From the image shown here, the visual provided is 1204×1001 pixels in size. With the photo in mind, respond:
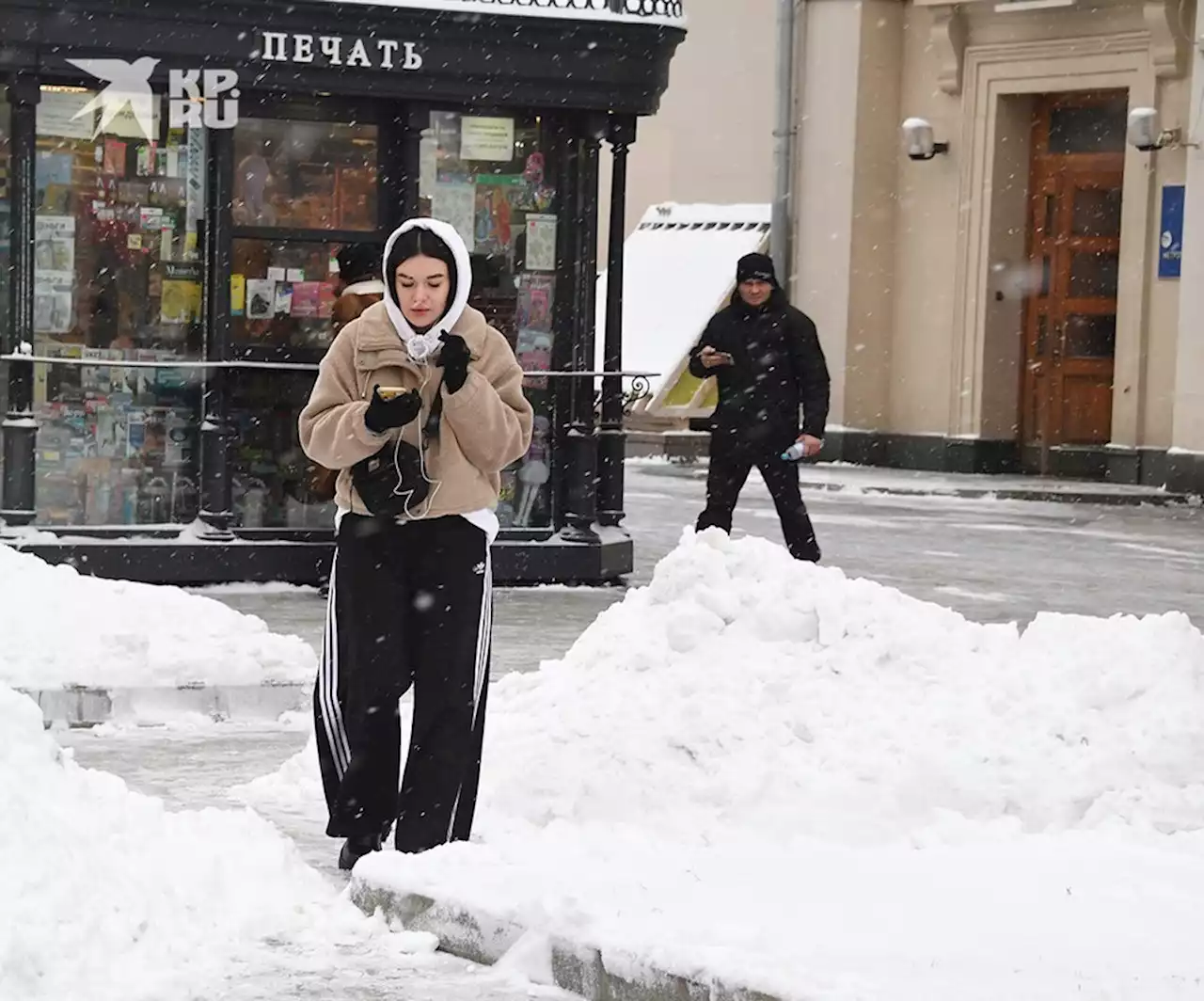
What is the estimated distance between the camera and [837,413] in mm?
26203

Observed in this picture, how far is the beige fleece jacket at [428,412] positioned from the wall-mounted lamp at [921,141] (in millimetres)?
19111

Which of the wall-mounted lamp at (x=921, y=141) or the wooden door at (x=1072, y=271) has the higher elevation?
the wall-mounted lamp at (x=921, y=141)

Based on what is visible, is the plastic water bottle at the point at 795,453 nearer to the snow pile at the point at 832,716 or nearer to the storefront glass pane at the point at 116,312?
the storefront glass pane at the point at 116,312

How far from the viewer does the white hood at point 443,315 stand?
6.23 metres

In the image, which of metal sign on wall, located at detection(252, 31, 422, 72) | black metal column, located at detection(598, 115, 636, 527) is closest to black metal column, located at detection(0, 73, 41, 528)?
metal sign on wall, located at detection(252, 31, 422, 72)

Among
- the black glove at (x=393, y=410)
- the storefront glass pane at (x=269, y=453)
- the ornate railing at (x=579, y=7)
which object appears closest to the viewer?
the black glove at (x=393, y=410)

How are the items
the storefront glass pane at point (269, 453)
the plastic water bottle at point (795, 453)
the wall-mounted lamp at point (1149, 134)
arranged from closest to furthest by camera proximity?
the plastic water bottle at point (795, 453) → the storefront glass pane at point (269, 453) → the wall-mounted lamp at point (1149, 134)

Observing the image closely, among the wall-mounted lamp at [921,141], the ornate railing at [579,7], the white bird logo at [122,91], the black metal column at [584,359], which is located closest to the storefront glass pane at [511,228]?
the black metal column at [584,359]

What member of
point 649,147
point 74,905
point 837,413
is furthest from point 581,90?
point 649,147

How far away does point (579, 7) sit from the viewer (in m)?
13.0

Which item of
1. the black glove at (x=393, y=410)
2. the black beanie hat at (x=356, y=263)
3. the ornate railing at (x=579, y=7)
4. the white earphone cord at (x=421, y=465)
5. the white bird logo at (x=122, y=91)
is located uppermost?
the ornate railing at (x=579, y=7)

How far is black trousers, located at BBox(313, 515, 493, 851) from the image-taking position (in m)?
6.33

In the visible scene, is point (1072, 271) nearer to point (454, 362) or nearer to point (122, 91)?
point (122, 91)

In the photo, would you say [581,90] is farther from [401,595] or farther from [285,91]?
[401,595]
